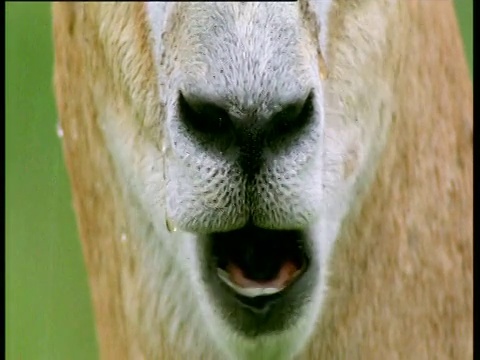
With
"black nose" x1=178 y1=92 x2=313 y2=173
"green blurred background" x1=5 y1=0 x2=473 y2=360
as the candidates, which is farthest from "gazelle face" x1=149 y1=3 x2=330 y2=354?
"green blurred background" x1=5 y1=0 x2=473 y2=360

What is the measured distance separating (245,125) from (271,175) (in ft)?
0.29

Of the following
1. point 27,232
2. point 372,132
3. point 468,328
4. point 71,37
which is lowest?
point 468,328

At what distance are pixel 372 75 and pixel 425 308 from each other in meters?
0.40

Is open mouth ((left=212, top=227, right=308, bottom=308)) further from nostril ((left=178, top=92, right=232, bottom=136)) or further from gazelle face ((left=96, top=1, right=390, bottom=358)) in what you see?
nostril ((left=178, top=92, right=232, bottom=136))

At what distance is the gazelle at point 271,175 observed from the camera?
1256 millimetres

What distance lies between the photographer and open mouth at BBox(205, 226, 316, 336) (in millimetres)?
1351

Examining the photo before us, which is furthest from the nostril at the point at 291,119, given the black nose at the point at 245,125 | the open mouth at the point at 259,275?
the open mouth at the point at 259,275

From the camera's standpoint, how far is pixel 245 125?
3.96 ft

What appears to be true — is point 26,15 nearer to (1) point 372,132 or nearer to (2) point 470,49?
(1) point 372,132

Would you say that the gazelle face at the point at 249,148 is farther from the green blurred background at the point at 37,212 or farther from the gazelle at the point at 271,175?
the green blurred background at the point at 37,212

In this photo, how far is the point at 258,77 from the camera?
1213 mm

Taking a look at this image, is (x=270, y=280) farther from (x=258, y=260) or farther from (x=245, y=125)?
(x=245, y=125)

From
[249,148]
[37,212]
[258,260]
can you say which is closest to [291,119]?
[249,148]

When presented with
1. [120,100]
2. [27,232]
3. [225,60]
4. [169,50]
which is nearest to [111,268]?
[27,232]
